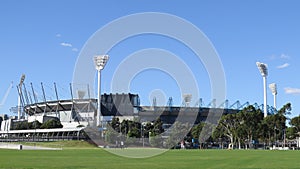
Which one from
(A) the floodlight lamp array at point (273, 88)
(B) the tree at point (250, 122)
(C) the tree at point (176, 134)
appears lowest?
(C) the tree at point (176, 134)

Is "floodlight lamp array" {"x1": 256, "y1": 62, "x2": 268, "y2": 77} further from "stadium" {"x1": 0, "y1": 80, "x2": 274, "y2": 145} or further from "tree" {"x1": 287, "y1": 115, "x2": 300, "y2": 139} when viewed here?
"tree" {"x1": 287, "y1": 115, "x2": 300, "y2": 139}

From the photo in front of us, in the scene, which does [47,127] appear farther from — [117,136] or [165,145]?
[165,145]

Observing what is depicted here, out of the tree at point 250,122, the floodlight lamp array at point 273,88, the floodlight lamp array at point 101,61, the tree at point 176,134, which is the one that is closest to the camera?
the tree at point 176,134

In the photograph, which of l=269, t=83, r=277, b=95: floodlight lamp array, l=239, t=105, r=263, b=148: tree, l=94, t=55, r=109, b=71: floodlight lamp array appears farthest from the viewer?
l=269, t=83, r=277, b=95: floodlight lamp array

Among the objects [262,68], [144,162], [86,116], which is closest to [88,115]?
[86,116]

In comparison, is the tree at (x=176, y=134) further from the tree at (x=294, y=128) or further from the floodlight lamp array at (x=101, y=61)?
the floodlight lamp array at (x=101, y=61)

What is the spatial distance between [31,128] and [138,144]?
81.4 meters

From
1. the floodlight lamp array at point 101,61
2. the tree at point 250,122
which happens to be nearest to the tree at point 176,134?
the tree at point 250,122

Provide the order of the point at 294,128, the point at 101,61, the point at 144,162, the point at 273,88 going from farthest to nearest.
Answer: the point at 273,88 → the point at 101,61 → the point at 294,128 → the point at 144,162

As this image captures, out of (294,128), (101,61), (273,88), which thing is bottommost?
(294,128)

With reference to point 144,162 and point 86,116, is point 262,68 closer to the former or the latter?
point 86,116

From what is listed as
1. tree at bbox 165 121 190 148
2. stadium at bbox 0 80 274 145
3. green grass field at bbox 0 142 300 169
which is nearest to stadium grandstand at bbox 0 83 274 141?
stadium at bbox 0 80 274 145

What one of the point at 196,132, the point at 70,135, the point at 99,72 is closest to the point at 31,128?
the point at 70,135

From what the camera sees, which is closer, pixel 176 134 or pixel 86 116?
pixel 176 134
